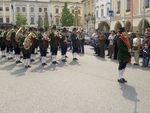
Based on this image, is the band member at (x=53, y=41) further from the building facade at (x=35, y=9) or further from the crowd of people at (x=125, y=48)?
the building facade at (x=35, y=9)

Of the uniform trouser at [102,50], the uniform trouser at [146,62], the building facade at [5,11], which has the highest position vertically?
the building facade at [5,11]

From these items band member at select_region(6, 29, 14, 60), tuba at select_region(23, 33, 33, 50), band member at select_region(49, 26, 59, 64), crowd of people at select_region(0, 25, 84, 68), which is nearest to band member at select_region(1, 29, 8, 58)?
crowd of people at select_region(0, 25, 84, 68)

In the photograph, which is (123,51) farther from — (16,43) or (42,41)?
(16,43)

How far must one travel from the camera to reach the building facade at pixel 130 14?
35031 mm

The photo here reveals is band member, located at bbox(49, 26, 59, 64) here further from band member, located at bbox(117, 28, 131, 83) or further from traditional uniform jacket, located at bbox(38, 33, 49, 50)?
band member, located at bbox(117, 28, 131, 83)

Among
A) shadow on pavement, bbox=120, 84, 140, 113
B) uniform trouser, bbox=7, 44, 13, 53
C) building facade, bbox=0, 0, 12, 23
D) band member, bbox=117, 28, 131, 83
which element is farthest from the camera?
building facade, bbox=0, 0, 12, 23

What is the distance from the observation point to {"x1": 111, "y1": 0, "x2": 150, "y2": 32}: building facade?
1379 inches


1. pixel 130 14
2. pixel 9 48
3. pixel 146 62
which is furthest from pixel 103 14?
pixel 146 62

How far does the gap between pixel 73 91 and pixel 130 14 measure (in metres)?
31.0

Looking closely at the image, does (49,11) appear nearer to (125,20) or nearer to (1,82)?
(125,20)

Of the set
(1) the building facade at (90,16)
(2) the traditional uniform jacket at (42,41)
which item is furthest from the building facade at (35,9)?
(2) the traditional uniform jacket at (42,41)

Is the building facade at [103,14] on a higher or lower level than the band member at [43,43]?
higher

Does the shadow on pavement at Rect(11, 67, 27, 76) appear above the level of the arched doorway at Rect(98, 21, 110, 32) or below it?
below

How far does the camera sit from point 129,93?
29.3ft
